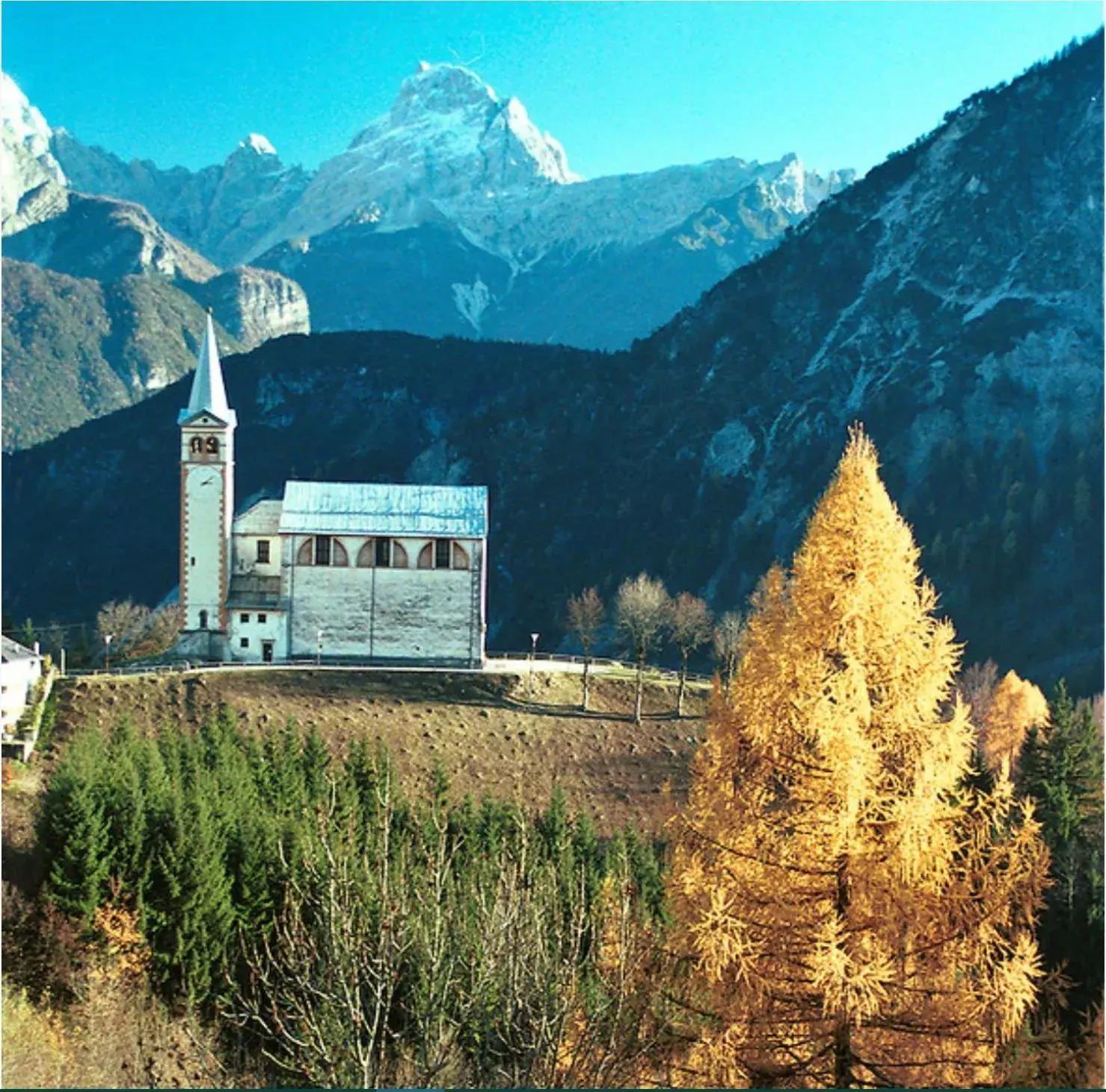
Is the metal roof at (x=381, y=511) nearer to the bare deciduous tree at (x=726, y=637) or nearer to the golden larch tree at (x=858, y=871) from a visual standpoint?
the bare deciduous tree at (x=726, y=637)

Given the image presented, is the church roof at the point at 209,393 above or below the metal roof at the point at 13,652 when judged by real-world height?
above

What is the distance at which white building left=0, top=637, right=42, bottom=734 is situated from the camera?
40.3 meters

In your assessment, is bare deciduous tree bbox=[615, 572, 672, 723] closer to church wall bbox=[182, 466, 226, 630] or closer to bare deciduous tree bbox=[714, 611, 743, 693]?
bare deciduous tree bbox=[714, 611, 743, 693]

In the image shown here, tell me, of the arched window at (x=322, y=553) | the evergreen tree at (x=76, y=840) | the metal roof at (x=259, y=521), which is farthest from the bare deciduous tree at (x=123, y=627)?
the evergreen tree at (x=76, y=840)

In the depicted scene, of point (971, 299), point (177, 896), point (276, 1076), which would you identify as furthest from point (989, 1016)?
point (971, 299)

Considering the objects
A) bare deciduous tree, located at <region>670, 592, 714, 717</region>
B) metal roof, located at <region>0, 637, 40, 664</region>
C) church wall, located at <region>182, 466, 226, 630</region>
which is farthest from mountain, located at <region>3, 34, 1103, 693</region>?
metal roof, located at <region>0, 637, 40, 664</region>

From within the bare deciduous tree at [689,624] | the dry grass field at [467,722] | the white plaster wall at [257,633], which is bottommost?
the dry grass field at [467,722]

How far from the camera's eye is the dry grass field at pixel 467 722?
145 feet

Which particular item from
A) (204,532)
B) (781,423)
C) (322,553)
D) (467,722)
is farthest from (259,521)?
(781,423)

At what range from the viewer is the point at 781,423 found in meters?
140

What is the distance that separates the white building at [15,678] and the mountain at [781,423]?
2819 inches

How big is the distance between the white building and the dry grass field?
113 centimetres

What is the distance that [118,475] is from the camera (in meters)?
159

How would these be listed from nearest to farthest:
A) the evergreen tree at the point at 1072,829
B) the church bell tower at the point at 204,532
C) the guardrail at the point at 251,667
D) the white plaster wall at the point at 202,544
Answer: the evergreen tree at the point at 1072,829 < the guardrail at the point at 251,667 < the church bell tower at the point at 204,532 < the white plaster wall at the point at 202,544
